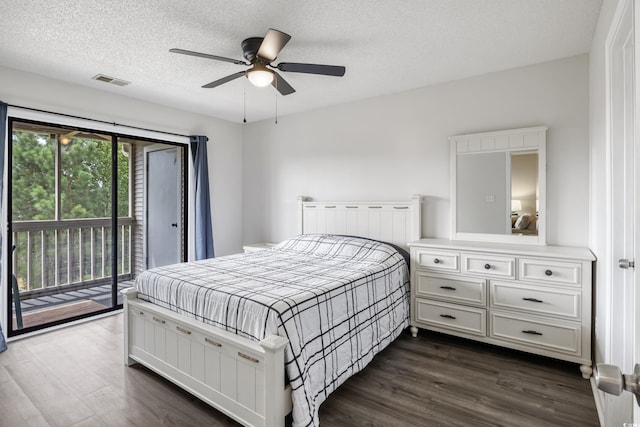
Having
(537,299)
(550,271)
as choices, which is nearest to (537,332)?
(537,299)

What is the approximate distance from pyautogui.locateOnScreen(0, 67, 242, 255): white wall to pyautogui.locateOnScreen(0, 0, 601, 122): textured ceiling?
6.2 inches

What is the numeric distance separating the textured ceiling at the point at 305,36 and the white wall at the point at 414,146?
0.72ft

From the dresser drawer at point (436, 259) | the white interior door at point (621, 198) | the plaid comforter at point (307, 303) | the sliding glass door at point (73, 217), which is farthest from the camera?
the sliding glass door at point (73, 217)

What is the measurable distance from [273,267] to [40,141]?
9.31ft

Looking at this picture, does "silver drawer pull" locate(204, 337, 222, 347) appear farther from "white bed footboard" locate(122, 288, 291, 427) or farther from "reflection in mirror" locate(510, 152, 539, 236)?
"reflection in mirror" locate(510, 152, 539, 236)

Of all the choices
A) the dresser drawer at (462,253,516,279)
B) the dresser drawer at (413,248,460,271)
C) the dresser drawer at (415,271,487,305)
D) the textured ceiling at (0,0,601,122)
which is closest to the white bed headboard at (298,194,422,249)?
the dresser drawer at (413,248,460,271)

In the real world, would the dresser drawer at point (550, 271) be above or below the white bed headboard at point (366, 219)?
below

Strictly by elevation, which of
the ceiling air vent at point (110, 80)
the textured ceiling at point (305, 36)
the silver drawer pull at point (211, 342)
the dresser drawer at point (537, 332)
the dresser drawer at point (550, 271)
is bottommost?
the dresser drawer at point (537, 332)

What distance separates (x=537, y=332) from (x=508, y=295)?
0.33m

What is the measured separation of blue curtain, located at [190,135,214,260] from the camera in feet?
14.8

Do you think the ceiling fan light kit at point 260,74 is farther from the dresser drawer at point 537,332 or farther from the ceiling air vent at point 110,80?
the dresser drawer at point 537,332

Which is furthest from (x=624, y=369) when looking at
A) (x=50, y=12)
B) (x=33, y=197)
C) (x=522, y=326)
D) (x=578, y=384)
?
(x=33, y=197)

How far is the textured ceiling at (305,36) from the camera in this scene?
2145 mm

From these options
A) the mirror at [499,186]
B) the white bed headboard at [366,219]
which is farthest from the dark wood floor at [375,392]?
the white bed headboard at [366,219]
